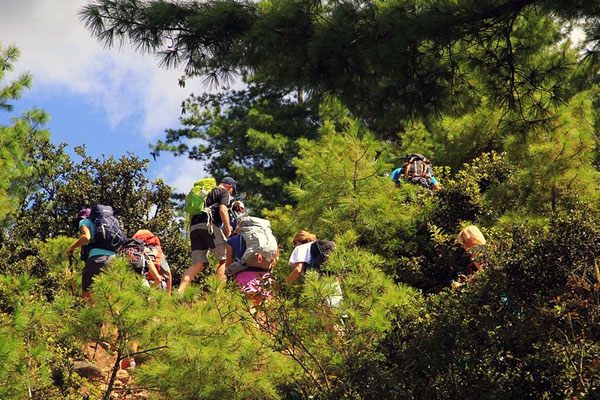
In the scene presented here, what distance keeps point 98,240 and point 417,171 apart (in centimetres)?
538

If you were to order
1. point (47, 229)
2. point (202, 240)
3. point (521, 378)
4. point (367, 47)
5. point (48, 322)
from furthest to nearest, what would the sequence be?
point (47, 229), point (202, 240), point (367, 47), point (48, 322), point (521, 378)

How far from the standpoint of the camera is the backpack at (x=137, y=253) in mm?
9070

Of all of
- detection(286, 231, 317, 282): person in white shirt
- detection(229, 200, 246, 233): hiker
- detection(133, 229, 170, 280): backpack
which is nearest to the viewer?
detection(286, 231, 317, 282): person in white shirt

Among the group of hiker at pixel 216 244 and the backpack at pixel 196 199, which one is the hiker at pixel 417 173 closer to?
the group of hiker at pixel 216 244

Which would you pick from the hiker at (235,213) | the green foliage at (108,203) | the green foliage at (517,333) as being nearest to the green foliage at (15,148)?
the green foliage at (108,203)

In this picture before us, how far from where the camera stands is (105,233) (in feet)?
29.0

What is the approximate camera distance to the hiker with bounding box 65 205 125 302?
8.74m

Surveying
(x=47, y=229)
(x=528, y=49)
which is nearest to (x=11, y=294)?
(x=528, y=49)

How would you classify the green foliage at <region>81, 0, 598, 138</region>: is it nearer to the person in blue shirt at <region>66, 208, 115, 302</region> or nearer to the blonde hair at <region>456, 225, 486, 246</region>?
the blonde hair at <region>456, 225, 486, 246</region>

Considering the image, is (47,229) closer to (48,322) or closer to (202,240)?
(202,240)

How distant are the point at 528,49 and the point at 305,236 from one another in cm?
301

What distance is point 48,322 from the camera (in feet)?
20.1

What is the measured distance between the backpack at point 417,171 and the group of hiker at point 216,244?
271cm

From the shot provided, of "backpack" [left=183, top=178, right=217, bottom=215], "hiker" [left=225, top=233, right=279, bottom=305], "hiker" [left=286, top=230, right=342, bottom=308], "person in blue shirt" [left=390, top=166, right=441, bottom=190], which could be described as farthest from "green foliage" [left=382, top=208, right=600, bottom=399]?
"person in blue shirt" [left=390, top=166, right=441, bottom=190]
